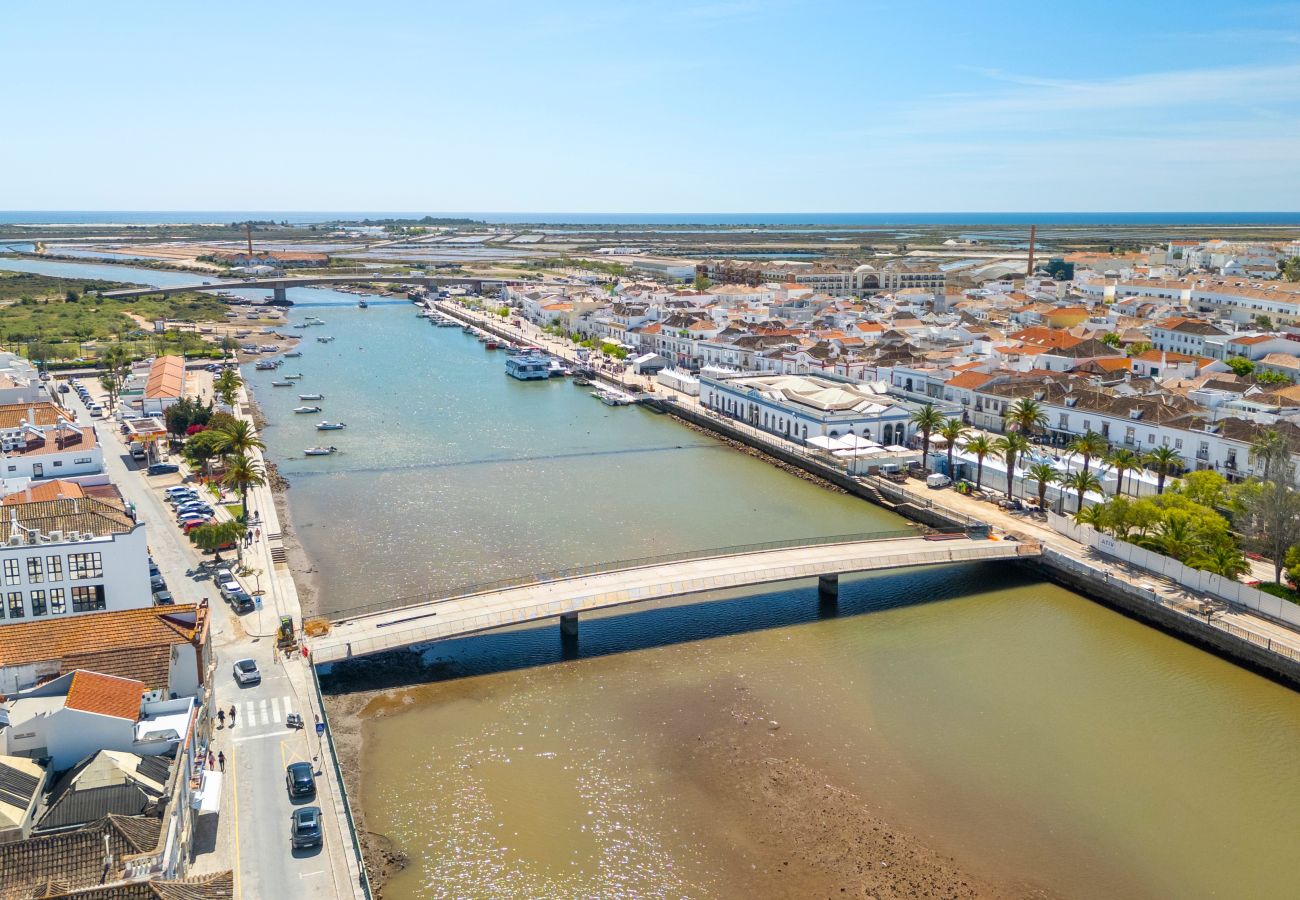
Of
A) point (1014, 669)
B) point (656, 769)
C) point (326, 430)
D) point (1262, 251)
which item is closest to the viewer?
point (656, 769)

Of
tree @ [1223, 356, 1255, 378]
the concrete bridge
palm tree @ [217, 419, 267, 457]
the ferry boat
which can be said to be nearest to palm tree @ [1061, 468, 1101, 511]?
tree @ [1223, 356, 1255, 378]

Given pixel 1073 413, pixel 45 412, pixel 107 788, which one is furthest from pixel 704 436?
pixel 107 788

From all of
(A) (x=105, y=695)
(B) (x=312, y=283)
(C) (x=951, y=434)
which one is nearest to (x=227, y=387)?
(A) (x=105, y=695)

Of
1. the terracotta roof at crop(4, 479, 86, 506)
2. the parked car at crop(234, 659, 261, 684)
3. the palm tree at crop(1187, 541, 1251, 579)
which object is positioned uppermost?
the terracotta roof at crop(4, 479, 86, 506)

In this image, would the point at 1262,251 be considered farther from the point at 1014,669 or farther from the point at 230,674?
the point at 230,674

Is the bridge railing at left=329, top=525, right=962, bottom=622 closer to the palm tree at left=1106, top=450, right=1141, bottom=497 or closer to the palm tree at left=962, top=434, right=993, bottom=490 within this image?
the palm tree at left=962, top=434, right=993, bottom=490

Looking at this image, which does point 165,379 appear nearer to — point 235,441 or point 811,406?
point 235,441
